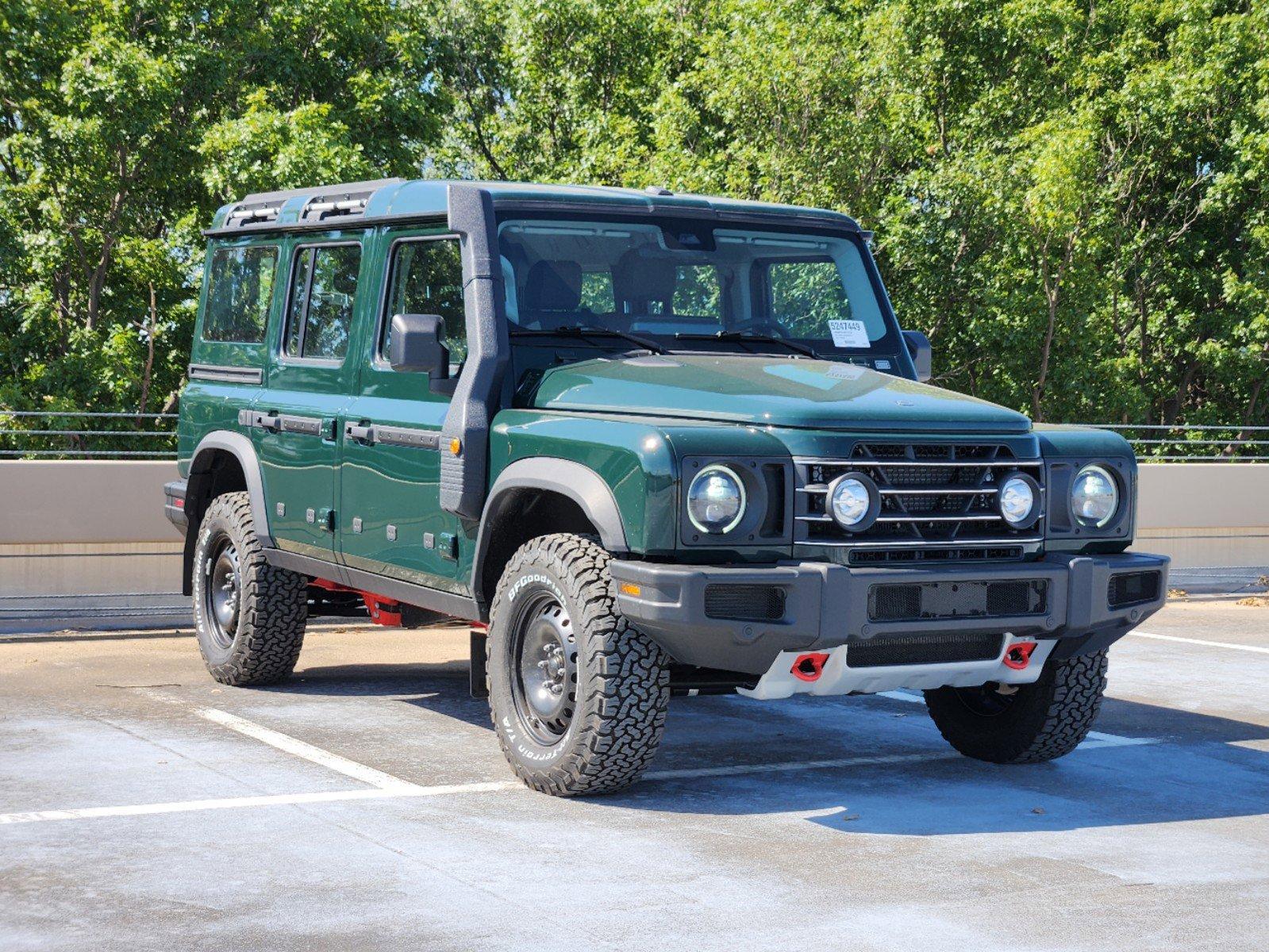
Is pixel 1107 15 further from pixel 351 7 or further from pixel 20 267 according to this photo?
pixel 20 267

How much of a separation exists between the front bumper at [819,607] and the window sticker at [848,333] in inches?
65.2

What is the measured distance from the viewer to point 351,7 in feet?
84.3

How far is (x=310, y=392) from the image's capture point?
8562 millimetres

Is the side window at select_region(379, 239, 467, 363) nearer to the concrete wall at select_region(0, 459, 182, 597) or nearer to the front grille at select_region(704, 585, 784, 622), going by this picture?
the front grille at select_region(704, 585, 784, 622)

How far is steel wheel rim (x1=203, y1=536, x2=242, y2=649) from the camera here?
9336 mm

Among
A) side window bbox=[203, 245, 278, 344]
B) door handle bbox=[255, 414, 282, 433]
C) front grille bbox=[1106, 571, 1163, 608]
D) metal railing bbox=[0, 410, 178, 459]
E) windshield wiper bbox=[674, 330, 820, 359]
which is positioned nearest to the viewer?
front grille bbox=[1106, 571, 1163, 608]

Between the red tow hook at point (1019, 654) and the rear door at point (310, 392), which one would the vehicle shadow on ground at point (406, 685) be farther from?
the red tow hook at point (1019, 654)

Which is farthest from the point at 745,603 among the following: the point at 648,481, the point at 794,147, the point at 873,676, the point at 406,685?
the point at 794,147

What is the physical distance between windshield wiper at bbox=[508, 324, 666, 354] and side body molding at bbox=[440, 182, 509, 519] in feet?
0.41

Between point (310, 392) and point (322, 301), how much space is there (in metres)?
0.46

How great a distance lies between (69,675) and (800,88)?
48.4 feet

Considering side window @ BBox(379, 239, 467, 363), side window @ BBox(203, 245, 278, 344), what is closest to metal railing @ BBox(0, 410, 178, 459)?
side window @ BBox(203, 245, 278, 344)

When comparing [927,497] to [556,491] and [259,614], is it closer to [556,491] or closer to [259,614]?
[556,491]

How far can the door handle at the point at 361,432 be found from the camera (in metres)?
7.87
